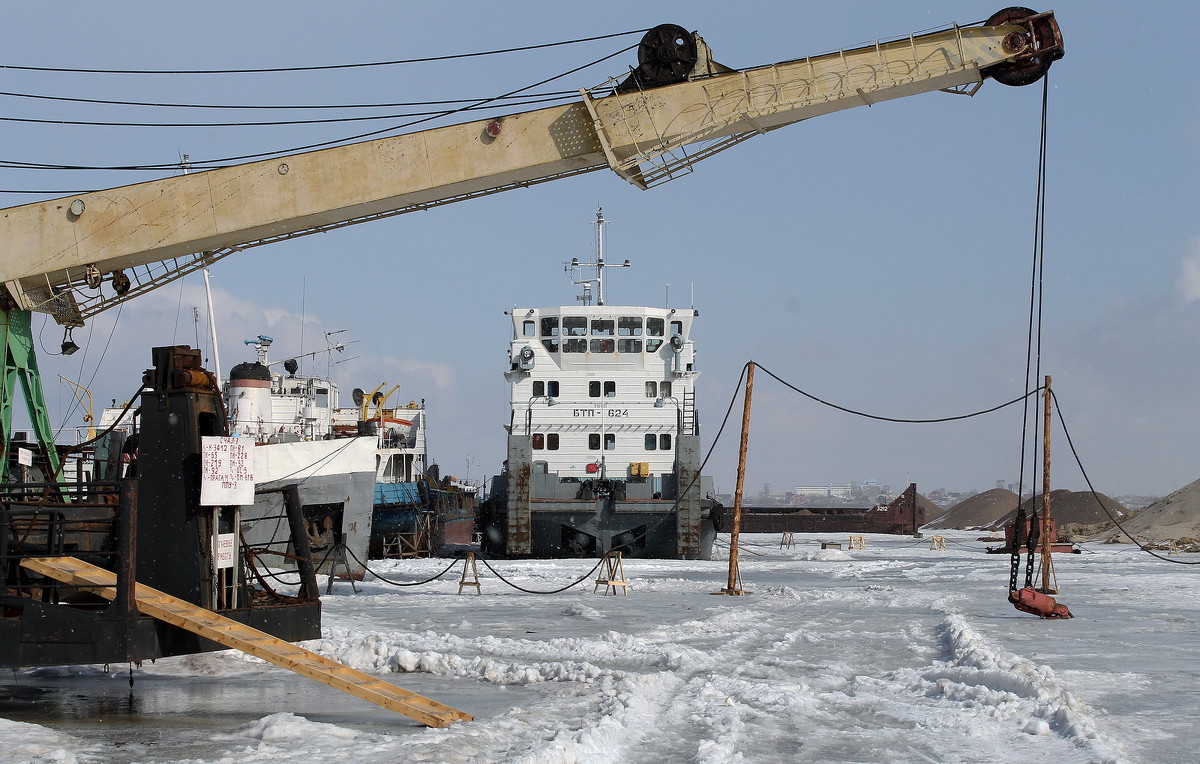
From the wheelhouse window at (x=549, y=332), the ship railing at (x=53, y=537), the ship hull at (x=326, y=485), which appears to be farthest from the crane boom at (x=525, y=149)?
the wheelhouse window at (x=549, y=332)

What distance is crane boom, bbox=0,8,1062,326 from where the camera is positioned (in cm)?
1291

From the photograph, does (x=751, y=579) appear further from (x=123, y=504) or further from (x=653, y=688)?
(x=123, y=504)

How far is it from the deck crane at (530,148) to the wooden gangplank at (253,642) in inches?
206

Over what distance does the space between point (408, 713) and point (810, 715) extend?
3117 mm

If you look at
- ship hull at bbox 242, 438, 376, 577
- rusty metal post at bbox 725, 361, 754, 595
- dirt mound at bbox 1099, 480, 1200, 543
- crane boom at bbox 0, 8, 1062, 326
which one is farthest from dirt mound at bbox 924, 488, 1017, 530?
crane boom at bbox 0, 8, 1062, 326

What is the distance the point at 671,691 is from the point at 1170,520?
48.7m

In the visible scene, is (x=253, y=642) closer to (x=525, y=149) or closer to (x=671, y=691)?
(x=671, y=691)

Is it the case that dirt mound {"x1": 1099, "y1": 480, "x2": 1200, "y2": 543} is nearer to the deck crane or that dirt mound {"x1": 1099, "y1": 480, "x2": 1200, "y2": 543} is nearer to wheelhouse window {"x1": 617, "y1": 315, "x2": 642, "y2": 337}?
Answer: wheelhouse window {"x1": 617, "y1": 315, "x2": 642, "y2": 337}

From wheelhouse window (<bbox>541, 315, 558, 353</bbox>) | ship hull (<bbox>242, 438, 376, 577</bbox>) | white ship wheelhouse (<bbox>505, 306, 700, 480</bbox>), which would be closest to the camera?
ship hull (<bbox>242, 438, 376, 577</bbox>)

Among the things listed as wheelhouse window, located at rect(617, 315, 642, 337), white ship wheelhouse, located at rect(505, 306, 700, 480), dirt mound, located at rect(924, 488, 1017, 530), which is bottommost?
dirt mound, located at rect(924, 488, 1017, 530)

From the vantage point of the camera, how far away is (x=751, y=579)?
2411cm

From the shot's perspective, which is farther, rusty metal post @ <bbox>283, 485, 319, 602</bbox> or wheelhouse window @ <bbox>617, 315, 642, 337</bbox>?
wheelhouse window @ <bbox>617, 315, 642, 337</bbox>

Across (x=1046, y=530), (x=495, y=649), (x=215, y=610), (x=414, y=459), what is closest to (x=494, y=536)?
(x=414, y=459)

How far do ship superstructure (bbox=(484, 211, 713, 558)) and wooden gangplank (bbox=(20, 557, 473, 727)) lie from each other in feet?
68.4
